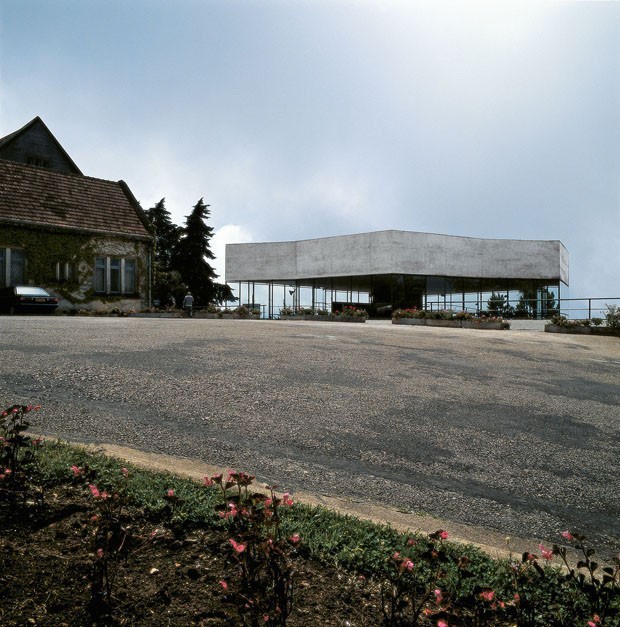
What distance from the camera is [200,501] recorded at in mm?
3311

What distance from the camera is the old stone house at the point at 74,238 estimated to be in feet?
88.1

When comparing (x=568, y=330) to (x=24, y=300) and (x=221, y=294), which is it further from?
(x=221, y=294)

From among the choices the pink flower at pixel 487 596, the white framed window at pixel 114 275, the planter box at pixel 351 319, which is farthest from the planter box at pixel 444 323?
the pink flower at pixel 487 596

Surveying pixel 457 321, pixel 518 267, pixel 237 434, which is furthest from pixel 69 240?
pixel 518 267

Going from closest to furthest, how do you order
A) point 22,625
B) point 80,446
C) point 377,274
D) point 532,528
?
point 22,625 → point 532,528 → point 80,446 → point 377,274

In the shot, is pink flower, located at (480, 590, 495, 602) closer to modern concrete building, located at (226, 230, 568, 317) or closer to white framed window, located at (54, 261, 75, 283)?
white framed window, located at (54, 261, 75, 283)

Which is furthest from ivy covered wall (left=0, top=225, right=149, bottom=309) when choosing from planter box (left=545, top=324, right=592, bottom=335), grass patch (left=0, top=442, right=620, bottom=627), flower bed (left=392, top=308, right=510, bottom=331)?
grass patch (left=0, top=442, right=620, bottom=627)

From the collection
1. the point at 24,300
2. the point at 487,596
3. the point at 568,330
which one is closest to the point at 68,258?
the point at 24,300

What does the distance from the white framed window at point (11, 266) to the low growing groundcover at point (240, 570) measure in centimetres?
2687

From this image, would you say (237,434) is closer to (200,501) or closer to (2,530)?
(200,501)

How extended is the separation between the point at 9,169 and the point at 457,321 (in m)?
26.1

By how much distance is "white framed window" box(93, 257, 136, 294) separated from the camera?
2958 cm

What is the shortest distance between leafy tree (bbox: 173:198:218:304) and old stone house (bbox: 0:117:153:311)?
1946 cm

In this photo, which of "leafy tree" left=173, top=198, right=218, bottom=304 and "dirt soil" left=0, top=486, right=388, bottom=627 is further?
"leafy tree" left=173, top=198, right=218, bottom=304
